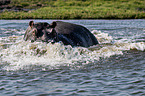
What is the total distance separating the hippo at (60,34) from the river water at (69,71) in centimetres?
24

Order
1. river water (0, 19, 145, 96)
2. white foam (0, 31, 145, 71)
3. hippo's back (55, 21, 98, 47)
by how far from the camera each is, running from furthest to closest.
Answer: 1. hippo's back (55, 21, 98, 47)
2. white foam (0, 31, 145, 71)
3. river water (0, 19, 145, 96)

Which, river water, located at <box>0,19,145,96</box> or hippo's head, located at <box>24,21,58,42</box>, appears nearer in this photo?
river water, located at <box>0,19,145,96</box>

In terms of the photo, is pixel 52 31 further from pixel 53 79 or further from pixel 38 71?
pixel 53 79

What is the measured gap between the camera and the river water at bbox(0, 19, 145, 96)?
629cm

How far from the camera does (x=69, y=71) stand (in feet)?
25.8

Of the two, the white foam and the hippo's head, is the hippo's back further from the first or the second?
the hippo's head

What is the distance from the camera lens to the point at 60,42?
1001 cm

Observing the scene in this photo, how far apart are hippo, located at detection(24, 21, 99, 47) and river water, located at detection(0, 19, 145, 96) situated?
0.79ft

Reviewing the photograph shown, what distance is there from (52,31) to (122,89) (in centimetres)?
402

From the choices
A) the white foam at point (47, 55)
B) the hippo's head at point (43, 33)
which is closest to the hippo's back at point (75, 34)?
the white foam at point (47, 55)

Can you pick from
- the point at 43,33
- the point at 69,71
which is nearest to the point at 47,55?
the point at 43,33

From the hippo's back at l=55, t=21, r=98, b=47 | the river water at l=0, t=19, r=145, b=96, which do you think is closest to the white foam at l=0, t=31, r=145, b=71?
the river water at l=0, t=19, r=145, b=96

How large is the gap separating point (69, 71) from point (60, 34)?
317 centimetres

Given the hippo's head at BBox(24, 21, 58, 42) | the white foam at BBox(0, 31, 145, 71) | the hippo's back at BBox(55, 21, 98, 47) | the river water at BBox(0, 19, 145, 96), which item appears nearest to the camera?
the river water at BBox(0, 19, 145, 96)
